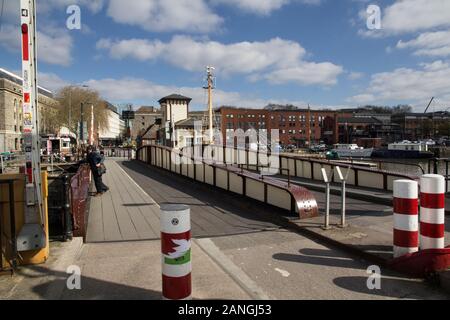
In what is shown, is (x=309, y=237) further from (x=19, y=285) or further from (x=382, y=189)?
(x=382, y=189)

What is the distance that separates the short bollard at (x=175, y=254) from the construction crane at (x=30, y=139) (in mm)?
2166

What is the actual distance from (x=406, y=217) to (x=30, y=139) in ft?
16.8

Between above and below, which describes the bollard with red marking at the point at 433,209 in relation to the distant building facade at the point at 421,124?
below

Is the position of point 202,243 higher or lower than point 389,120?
lower

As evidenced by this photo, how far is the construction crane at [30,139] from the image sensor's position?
4871 mm

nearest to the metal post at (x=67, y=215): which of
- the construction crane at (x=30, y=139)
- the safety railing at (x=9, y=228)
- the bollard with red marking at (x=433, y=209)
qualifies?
the construction crane at (x=30, y=139)

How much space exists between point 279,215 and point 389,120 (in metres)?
136

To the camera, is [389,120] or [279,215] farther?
[389,120]

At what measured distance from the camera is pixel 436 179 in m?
4.84

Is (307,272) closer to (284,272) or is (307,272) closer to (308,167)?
(284,272)

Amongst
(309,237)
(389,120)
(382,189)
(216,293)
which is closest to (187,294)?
(216,293)

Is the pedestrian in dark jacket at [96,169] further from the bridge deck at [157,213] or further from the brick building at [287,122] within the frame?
the brick building at [287,122]

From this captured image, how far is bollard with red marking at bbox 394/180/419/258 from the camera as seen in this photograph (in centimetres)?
489
